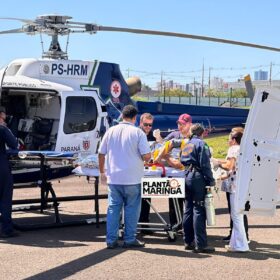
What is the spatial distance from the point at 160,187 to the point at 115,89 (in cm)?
331

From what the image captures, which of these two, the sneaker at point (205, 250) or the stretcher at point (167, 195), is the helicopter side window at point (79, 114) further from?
the sneaker at point (205, 250)

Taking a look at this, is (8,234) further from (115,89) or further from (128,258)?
(115,89)

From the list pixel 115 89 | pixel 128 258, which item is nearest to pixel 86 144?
pixel 115 89

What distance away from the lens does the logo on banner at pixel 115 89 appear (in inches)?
392

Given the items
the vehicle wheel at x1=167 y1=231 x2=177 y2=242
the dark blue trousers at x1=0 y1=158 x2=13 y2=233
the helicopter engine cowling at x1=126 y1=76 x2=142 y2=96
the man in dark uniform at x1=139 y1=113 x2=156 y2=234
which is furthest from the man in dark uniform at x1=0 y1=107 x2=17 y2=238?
the helicopter engine cowling at x1=126 y1=76 x2=142 y2=96

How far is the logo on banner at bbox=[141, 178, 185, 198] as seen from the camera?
7.01 metres

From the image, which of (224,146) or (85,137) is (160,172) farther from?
(224,146)

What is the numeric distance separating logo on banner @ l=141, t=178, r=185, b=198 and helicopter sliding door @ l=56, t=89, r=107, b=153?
2.33 metres

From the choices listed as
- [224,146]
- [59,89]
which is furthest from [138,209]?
[224,146]

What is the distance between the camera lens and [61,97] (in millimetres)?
9102

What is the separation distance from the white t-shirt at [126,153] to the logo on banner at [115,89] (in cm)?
315

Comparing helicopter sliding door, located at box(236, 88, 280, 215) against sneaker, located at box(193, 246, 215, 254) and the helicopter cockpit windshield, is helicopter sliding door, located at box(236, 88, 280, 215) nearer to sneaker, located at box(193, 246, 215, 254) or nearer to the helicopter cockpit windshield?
sneaker, located at box(193, 246, 215, 254)

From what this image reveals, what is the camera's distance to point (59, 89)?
30.0 ft

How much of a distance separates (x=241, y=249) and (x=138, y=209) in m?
1.38
